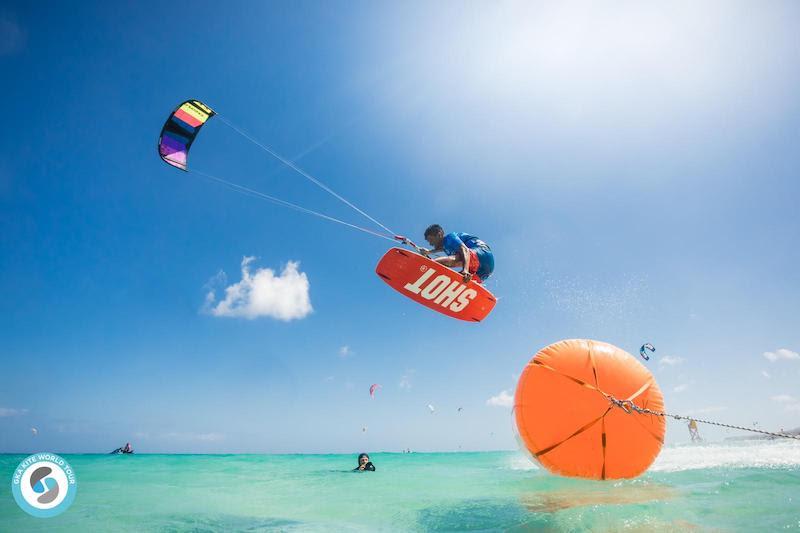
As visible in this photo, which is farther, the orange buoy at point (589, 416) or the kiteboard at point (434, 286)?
the kiteboard at point (434, 286)

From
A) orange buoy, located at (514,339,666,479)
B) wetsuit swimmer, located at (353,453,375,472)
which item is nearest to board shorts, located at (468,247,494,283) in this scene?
orange buoy, located at (514,339,666,479)

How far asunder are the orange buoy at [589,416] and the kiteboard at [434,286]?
2258 millimetres

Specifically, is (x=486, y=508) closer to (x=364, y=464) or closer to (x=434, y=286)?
(x=434, y=286)

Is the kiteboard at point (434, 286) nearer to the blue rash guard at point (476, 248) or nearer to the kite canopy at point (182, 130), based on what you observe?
the blue rash guard at point (476, 248)

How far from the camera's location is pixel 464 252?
20.5 ft

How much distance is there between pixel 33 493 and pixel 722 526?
28.2ft

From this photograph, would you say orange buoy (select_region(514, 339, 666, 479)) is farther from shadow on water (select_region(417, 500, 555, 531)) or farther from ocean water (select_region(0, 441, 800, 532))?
shadow on water (select_region(417, 500, 555, 531))

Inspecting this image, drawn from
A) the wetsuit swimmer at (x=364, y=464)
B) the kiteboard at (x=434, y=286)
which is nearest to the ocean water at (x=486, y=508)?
the kiteboard at (x=434, y=286)

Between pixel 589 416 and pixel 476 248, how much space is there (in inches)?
128

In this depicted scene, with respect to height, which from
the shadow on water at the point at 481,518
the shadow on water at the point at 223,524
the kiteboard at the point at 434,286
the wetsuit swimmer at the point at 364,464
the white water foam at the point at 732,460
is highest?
the kiteboard at the point at 434,286

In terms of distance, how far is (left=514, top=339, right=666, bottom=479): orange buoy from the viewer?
13.0ft

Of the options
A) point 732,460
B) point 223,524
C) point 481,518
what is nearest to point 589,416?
point 481,518

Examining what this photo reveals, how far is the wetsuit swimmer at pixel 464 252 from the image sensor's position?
20.6ft

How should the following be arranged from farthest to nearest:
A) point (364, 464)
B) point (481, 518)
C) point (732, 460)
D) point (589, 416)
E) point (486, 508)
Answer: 1. point (364, 464)
2. point (732, 460)
3. point (486, 508)
4. point (481, 518)
5. point (589, 416)
